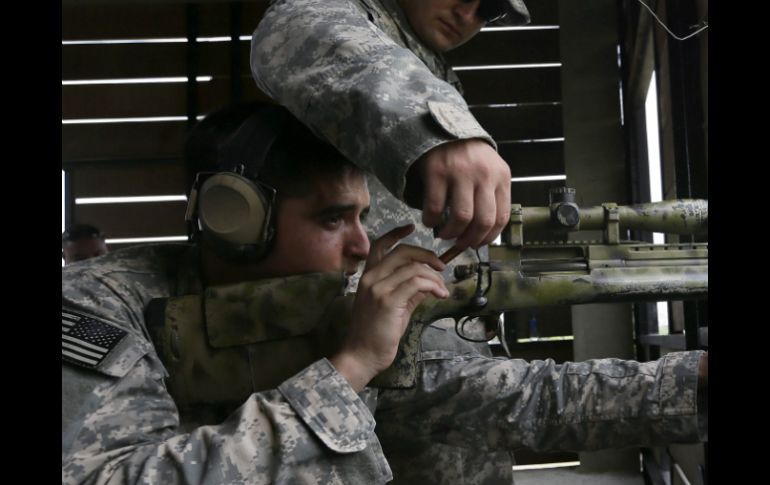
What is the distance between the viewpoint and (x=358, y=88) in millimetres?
909

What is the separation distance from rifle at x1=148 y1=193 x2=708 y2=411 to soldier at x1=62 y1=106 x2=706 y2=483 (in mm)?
11

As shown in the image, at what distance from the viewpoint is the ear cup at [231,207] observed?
1.11m

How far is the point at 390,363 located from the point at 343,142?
11.5 inches

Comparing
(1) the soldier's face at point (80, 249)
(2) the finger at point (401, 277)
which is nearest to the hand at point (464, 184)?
(2) the finger at point (401, 277)

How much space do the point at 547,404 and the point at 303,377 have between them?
0.49m

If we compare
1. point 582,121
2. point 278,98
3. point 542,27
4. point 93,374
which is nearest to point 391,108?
point 278,98

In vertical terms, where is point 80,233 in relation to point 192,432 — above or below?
above

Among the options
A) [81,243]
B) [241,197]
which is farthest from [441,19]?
[81,243]

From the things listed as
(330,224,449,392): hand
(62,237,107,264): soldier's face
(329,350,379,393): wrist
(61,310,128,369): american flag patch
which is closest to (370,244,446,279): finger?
(330,224,449,392): hand

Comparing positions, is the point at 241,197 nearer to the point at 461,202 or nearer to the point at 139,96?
the point at 461,202

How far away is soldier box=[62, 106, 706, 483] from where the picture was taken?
918 mm
